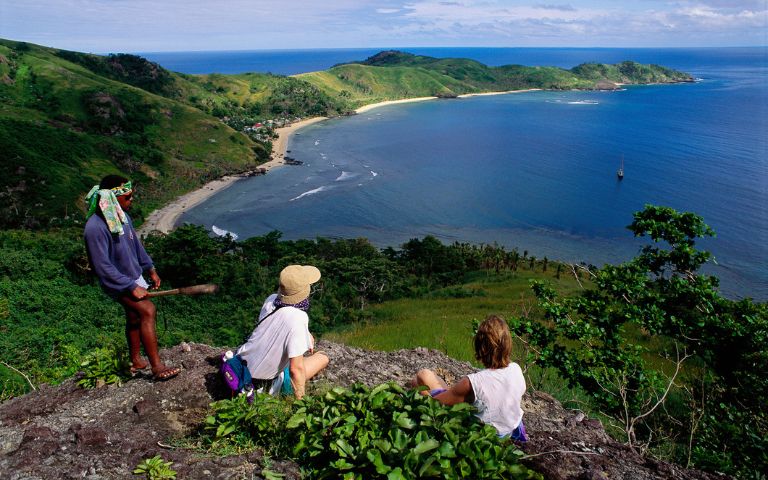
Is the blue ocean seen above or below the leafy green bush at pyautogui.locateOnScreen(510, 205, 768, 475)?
below

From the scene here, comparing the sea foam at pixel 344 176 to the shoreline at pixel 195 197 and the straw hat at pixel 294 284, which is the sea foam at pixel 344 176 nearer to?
the shoreline at pixel 195 197

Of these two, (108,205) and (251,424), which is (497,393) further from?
(108,205)

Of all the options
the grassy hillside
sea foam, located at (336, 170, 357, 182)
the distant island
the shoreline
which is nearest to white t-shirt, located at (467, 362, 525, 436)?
the shoreline

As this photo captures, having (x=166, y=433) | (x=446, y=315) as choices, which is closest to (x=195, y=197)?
(x=446, y=315)

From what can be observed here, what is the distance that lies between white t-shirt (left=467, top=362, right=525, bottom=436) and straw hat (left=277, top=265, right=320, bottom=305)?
2104mm

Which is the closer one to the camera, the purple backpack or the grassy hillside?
the purple backpack

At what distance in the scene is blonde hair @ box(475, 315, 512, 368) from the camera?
14.6 ft

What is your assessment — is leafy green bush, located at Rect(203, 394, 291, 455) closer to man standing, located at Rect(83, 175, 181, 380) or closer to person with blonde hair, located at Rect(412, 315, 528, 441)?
man standing, located at Rect(83, 175, 181, 380)

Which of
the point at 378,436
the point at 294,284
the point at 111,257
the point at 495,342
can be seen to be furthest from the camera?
the point at 111,257

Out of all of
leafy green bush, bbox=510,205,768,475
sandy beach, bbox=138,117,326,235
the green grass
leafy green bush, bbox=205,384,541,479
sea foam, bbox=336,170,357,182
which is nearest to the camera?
leafy green bush, bbox=205,384,541,479

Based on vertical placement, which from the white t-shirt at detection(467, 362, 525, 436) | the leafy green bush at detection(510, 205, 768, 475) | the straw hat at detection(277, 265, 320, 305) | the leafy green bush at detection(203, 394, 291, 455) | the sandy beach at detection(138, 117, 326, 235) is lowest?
the sandy beach at detection(138, 117, 326, 235)

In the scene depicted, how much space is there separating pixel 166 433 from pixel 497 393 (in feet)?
11.9

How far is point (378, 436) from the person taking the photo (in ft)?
12.8

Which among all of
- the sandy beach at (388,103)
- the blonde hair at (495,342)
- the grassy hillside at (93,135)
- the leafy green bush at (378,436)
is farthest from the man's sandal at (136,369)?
the sandy beach at (388,103)
